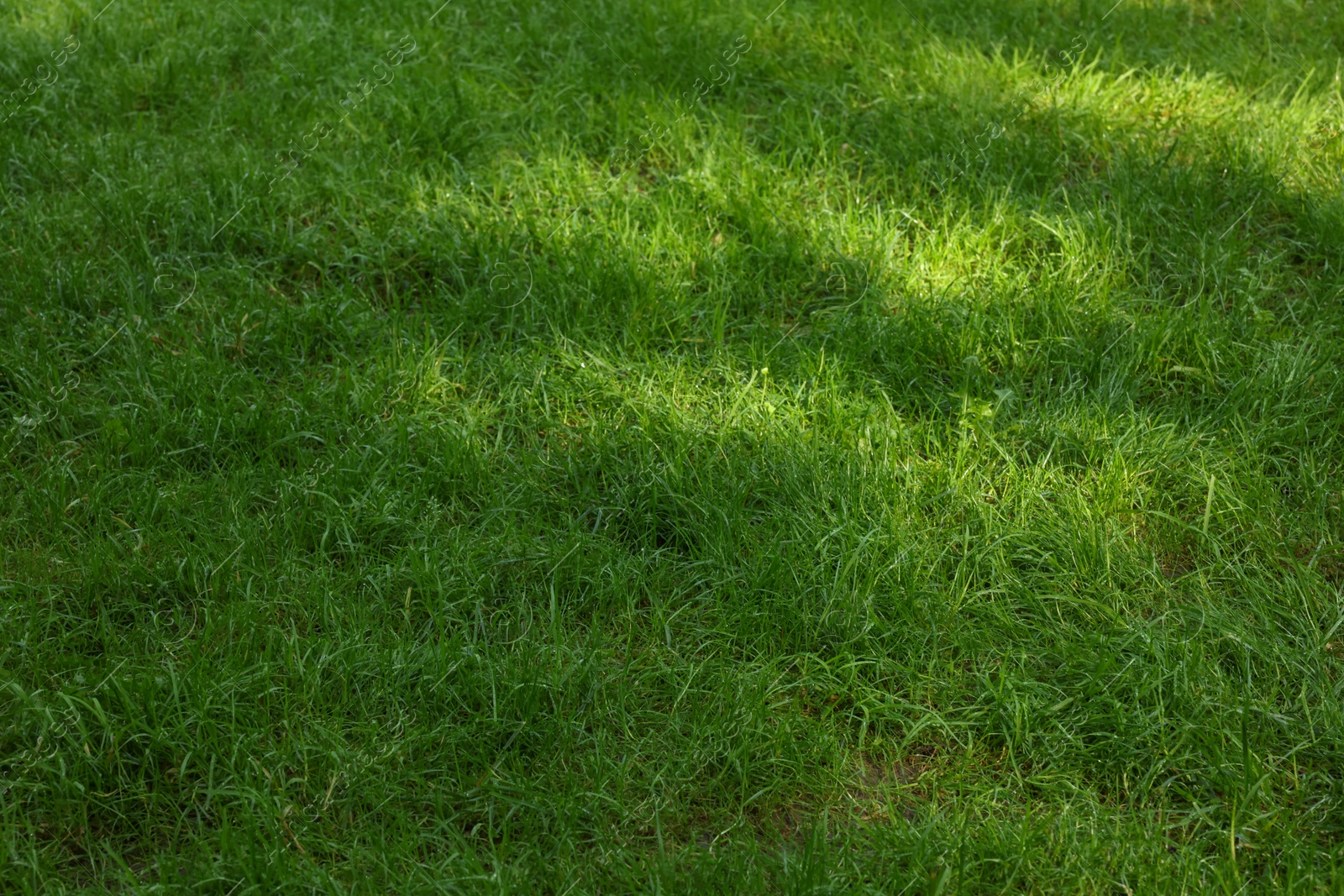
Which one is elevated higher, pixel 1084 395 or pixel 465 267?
pixel 1084 395

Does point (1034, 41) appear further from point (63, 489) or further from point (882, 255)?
point (63, 489)

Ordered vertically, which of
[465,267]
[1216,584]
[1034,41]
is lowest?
[465,267]

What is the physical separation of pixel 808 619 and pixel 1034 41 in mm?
3199

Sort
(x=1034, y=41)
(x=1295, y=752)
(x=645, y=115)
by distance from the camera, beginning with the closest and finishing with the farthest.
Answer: (x=1295, y=752) < (x=645, y=115) < (x=1034, y=41)

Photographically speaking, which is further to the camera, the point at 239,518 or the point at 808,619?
the point at 239,518

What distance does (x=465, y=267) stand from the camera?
3896 millimetres

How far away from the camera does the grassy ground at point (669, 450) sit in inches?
96.7

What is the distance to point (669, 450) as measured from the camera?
3250mm

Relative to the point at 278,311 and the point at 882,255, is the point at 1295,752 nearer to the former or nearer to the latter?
the point at 882,255

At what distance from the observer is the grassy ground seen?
2.46m

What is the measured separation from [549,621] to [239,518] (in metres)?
0.85

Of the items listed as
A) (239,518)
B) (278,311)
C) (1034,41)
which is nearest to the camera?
(239,518)

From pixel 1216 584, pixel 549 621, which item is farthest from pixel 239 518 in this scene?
pixel 1216 584

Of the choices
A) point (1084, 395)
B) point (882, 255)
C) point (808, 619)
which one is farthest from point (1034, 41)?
point (808, 619)
